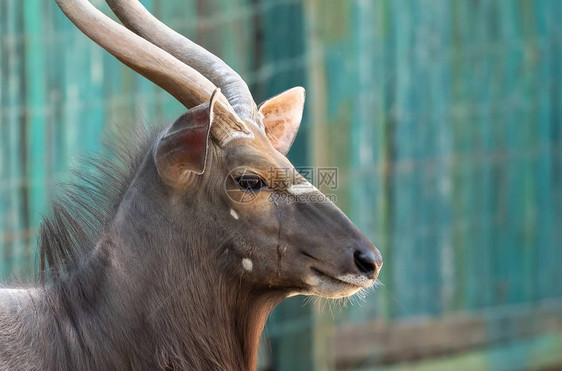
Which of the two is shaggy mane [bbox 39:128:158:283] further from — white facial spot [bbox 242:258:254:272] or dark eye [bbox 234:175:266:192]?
white facial spot [bbox 242:258:254:272]

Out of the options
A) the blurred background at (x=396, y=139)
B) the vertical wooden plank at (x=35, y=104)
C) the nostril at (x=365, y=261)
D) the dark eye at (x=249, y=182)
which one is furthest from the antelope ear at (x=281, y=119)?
the vertical wooden plank at (x=35, y=104)

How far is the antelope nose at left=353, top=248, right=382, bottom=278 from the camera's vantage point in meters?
4.01

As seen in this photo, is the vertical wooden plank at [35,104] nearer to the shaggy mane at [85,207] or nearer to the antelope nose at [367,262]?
the shaggy mane at [85,207]

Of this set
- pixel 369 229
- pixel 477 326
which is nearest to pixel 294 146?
pixel 369 229

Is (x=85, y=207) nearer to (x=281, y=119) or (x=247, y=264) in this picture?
(x=247, y=264)

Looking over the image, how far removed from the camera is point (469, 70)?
888 centimetres

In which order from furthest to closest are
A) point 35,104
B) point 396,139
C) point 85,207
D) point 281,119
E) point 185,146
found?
point 396,139
point 35,104
point 281,119
point 85,207
point 185,146

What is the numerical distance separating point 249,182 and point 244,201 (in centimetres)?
8

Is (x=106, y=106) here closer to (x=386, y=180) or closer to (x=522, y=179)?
(x=386, y=180)

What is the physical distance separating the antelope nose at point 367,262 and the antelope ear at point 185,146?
2.36ft

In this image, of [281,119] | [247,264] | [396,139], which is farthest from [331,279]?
[396,139]

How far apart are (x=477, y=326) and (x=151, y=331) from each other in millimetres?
5468

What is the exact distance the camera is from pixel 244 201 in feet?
13.4

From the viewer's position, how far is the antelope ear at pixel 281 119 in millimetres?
4742
